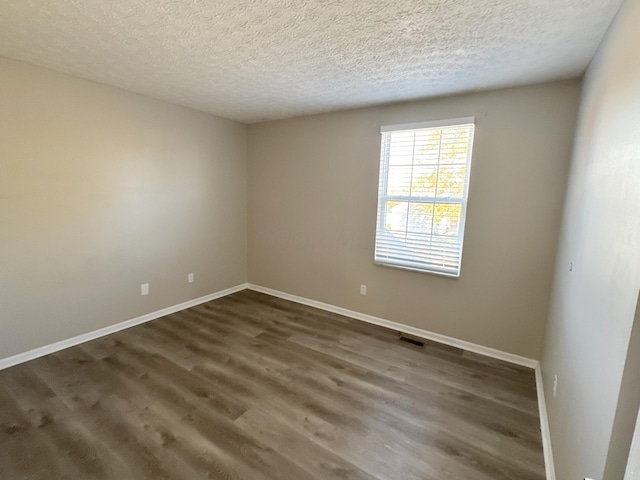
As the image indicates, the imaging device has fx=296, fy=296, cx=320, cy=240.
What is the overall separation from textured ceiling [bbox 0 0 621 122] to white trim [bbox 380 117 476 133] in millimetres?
259

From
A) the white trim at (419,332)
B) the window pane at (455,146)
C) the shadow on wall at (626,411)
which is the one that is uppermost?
the window pane at (455,146)

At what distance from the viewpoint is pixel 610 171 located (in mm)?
1256

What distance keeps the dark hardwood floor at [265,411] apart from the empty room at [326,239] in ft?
0.06

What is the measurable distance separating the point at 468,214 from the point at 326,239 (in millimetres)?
1650

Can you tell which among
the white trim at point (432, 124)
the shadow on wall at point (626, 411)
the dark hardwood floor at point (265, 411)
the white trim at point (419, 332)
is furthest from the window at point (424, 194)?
the shadow on wall at point (626, 411)

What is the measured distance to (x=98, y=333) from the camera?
299 centimetres

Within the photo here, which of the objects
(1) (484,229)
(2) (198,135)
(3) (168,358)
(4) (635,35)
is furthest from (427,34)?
(3) (168,358)

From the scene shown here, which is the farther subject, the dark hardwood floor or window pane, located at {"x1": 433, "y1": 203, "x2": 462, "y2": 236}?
window pane, located at {"x1": 433, "y1": 203, "x2": 462, "y2": 236}

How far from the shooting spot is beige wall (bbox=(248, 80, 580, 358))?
2504mm

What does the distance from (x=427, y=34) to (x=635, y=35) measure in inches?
37.5

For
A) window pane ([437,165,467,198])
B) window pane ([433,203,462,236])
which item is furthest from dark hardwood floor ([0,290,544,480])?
window pane ([437,165,467,198])

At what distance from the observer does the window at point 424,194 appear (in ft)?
9.32

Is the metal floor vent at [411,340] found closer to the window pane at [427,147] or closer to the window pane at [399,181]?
the window pane at [399,181]

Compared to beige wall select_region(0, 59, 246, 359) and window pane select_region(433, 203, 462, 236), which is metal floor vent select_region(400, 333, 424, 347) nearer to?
window pane select_region(433, 203, 462, 236)
